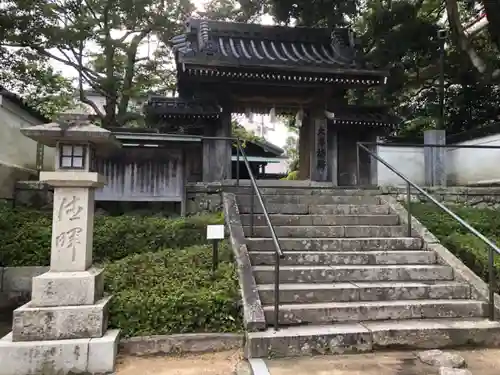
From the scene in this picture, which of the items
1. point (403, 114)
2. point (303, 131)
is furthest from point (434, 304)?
point (403, 114)

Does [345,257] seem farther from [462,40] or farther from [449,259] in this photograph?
[462,40]

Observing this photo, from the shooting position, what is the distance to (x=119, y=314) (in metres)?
4.11

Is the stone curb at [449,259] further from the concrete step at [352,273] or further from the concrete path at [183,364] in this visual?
the concrete path at [183,364]

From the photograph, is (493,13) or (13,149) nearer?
(13,149)

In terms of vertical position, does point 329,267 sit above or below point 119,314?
above

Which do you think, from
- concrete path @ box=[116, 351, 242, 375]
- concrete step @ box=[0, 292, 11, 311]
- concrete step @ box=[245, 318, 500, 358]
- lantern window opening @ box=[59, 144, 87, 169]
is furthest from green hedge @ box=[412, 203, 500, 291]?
concrete step @ box=[0, 292, 11, 311]

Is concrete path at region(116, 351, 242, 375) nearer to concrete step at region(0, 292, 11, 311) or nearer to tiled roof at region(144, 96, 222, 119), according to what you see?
concrete step at region(0, 292, 11, 311)

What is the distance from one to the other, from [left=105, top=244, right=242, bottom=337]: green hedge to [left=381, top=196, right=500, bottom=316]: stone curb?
3.09m

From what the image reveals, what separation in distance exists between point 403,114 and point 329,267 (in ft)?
39.5

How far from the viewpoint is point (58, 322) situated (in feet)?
12.3

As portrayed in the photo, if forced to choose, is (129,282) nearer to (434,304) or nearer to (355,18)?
(434,304)

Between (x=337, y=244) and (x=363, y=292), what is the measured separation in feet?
3.71

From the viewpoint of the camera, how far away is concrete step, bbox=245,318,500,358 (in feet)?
12.5

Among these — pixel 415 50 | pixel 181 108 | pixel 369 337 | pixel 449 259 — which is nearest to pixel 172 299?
pixel 369 337
